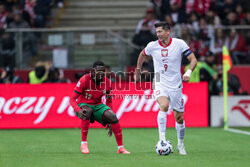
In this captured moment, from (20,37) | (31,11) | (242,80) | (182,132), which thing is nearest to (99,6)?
(31,11)

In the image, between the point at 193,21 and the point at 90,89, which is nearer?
the point at 90,89

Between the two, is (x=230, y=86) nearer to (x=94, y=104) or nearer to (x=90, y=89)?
(x=94, y=104)

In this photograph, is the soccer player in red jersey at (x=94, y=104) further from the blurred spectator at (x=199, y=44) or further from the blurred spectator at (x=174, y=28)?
the blurred spectator at (x=199, y=44)

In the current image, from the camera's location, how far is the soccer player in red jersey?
968 cm

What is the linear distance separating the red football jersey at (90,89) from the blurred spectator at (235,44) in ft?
29.6

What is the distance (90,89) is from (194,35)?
8626mm

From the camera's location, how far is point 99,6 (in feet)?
77.7

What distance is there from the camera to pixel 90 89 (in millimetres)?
9984

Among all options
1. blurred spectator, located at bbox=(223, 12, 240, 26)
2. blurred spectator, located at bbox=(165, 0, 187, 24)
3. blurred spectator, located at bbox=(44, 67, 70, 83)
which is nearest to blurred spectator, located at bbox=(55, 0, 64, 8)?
blurred spectator, located at bbox=(165, 0, 187, 24)

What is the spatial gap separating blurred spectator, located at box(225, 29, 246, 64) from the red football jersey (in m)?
9.01

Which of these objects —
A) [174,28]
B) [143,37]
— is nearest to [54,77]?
[143,37]

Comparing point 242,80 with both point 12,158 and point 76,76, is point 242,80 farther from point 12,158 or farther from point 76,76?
point 12,158

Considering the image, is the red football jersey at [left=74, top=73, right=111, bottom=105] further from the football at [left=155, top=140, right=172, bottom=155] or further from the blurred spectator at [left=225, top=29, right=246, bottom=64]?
the blurred spectator at [left=225, top=29, right=246, bottom=64]

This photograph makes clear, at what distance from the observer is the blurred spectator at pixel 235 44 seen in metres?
18.1
